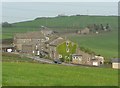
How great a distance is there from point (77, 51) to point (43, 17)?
72.3m

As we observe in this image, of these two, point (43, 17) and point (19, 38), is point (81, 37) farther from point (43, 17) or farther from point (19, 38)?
point (43, 17)

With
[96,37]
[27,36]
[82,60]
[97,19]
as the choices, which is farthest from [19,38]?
[97,19]

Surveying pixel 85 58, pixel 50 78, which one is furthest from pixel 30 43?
pixel 50 78

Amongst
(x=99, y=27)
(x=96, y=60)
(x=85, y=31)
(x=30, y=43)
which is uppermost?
(x=99, y=27)

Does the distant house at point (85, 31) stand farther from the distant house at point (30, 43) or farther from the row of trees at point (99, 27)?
the distant house at point (30, 43)

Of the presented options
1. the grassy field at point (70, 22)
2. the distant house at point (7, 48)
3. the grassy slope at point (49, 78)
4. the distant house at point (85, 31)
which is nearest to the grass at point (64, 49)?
the distant house at point (7, 48)

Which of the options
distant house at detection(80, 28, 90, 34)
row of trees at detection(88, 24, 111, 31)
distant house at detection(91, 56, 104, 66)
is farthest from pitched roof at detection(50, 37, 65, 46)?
row of trees at detection(88, 24, 111, 31)

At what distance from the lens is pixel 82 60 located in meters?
50.6

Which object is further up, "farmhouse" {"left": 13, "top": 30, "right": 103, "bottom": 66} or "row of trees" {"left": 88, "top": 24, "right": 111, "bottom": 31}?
"row of trees" {"left": 88, "top": 24, "right": 111, "bottom": 31}

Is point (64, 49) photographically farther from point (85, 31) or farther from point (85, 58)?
point (85, 31)

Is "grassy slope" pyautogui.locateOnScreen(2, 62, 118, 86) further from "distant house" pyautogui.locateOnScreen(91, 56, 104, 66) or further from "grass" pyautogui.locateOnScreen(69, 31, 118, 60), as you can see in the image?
"grass" pyautogui.locateOnScreen(69, 31, 118, 60)

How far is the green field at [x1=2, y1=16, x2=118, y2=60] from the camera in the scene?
69769 mm

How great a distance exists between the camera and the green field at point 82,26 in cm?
6977

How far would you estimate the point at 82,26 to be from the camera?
10050cm
